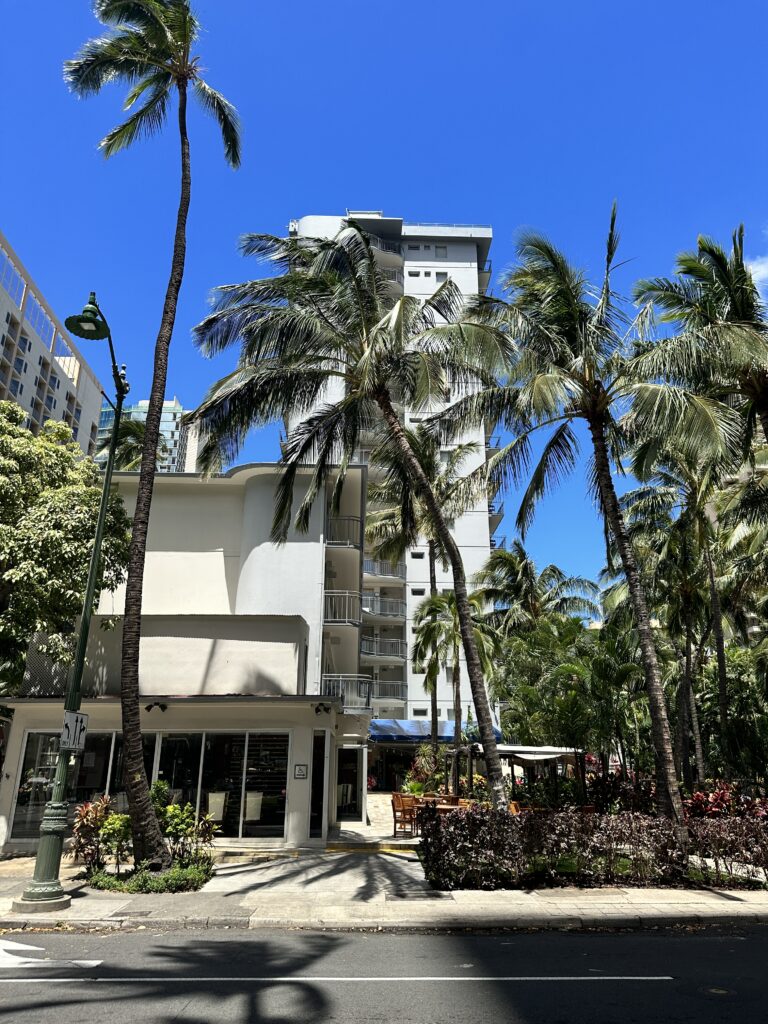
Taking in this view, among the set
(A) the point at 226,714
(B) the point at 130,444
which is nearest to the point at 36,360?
(B) the point at 130,444

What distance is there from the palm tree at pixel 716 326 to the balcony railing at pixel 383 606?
94.5 feet

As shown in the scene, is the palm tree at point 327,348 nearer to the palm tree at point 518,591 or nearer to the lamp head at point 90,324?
the lamp head at point 90,324

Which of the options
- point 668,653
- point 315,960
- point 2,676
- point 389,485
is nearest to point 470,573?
point 668,653

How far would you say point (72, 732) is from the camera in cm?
1046

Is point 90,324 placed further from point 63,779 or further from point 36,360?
point 36,360

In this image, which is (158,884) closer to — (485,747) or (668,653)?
(485,747)

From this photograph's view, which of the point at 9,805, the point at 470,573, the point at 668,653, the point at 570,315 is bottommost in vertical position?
the point at 9,805

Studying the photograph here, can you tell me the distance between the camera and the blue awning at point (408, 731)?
37531 mm

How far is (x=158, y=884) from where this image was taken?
11.0 meters

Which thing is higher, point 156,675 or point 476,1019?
point 156,675

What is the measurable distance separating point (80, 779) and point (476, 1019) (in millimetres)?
13775

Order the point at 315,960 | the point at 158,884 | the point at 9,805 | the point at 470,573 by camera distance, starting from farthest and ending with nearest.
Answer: the point at 470,573 → the point at 9,805 → the point at 158,884 → the point at 315,960

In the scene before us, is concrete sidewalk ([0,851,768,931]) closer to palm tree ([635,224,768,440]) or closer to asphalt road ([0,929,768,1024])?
asphalt road ([0,929,768,1024])

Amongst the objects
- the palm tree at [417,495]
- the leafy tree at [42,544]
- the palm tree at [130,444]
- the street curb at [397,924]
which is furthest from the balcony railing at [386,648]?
the street curb at [397,924]
